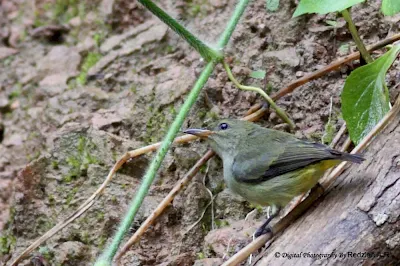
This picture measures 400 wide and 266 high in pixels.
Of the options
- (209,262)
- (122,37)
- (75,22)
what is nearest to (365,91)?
(209,262)

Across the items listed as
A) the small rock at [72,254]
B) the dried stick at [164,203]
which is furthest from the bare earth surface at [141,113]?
the dried stick at [164,203]

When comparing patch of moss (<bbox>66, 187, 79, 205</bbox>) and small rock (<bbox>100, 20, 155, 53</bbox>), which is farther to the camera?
small rock (<bbox>100, 20, 155, 53</bbox>)

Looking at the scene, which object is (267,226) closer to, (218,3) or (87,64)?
(218,3)

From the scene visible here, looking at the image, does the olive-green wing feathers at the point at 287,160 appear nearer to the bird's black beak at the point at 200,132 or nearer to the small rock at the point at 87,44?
the bird's black beak at the point at 200,132

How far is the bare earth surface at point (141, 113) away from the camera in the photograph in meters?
3.63

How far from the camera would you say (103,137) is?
4.00m

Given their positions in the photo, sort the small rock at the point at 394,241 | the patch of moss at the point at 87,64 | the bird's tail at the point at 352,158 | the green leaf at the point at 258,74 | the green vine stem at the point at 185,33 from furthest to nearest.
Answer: the patch of moss at the point at 87,64 < the green leaf at the point at 258,74 < the green vine stem at the point at 185,33 < the bird's tail at the point at 352,158 < the small rock at the point at 394,241

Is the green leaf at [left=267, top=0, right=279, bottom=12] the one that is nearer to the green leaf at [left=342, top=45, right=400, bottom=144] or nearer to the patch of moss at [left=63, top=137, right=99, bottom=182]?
the green leaf at [left=342, top=45, right=400, bottom=144]

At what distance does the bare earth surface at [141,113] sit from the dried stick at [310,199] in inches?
4.0

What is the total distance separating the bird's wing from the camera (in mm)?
3072

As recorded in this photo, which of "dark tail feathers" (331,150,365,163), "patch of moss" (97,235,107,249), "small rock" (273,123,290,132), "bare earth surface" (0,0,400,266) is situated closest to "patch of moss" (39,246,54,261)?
"bare earth surface" (0,0,400,266)

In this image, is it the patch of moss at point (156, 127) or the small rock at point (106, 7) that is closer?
the patch of moss at point (156, 127)

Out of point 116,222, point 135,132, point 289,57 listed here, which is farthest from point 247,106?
point 116,222

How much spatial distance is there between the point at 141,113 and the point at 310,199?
1618 mm
